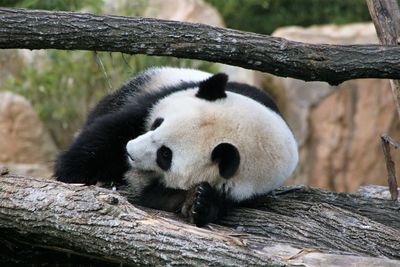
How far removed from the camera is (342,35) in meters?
10.6

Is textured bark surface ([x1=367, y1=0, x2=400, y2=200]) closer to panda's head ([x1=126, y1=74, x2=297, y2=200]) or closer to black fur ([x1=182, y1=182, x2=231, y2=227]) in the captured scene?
panda's head ([x1=126, y1=74, x2=297, y2=200])

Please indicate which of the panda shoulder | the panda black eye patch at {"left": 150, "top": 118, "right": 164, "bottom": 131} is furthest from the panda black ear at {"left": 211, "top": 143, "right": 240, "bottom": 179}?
the panda shoulder

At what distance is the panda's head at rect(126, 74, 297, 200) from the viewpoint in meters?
4.41

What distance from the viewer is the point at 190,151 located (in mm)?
4430

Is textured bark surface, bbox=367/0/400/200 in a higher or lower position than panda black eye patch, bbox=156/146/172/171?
higher

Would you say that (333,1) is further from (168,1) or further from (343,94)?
(343,94)

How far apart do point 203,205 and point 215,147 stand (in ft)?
1.06

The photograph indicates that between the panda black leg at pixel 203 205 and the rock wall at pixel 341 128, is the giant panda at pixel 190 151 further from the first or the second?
the rock wall at pixel 341 128

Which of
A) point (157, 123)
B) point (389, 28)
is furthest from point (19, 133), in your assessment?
point (389, 28)

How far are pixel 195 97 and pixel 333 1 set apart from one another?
31.9ft

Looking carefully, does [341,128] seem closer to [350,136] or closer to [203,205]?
[350,136]

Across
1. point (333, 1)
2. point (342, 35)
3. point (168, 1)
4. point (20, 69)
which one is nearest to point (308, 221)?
point (342, 35)

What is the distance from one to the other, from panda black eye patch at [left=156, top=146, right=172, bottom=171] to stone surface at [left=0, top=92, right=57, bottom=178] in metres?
5.92

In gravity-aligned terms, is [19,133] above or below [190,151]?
above
